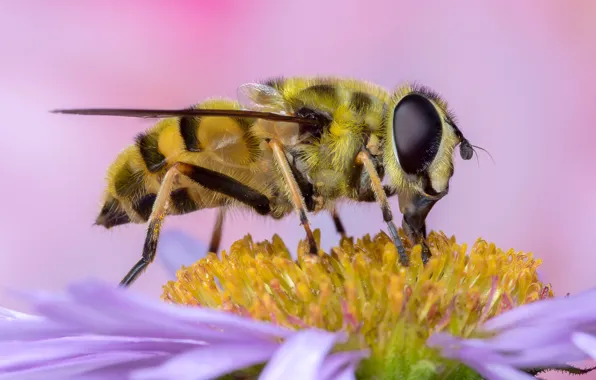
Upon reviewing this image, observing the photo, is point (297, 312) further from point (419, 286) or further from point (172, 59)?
point (172, 59)

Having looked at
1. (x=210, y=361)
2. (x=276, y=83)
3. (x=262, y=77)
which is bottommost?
(x=210, y=361)

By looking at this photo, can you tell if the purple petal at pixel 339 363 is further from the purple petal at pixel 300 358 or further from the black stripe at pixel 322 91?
the black stripe at pixel 322 91

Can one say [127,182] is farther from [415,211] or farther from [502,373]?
[502,373]

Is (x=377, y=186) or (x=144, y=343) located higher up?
(x=377, y=186)

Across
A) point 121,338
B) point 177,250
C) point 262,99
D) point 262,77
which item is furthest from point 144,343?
point 262,77

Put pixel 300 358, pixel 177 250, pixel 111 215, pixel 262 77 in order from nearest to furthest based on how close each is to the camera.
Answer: pixel 300 358
pixel 111 215
pixel 177 250
pixel 262 77

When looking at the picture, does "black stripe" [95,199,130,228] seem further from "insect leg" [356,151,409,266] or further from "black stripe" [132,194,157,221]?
"insect leg" [356,151,409,266]

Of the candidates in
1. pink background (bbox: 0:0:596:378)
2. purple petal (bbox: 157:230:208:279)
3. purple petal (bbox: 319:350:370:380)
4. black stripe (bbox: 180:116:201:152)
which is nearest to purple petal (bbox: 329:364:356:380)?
purple petal (bbox: 319:350:370:380)

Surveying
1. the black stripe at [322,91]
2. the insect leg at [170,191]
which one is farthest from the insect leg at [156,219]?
the black stripe at [322,91]
